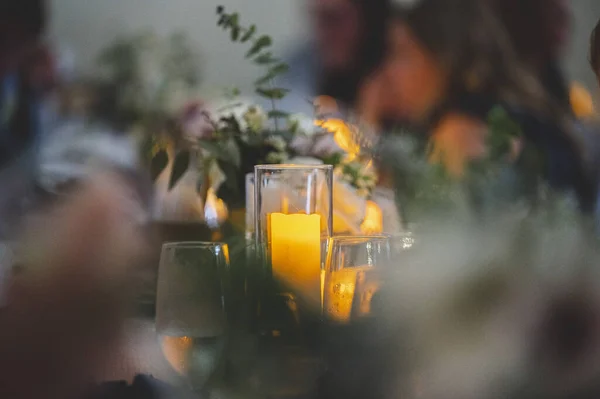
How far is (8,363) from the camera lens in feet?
2.33

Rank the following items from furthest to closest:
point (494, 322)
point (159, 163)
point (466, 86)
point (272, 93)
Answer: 1. point (466, 86)
2. point (272, 93)
3. point (159, 163)
4. point (494, 322)

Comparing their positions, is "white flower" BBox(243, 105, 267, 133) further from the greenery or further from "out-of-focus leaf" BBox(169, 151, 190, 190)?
the greenery

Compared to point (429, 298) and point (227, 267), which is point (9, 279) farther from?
point (429, 298)

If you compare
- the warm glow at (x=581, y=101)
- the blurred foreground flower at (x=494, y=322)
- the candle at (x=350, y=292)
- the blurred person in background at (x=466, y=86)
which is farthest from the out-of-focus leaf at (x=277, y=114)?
the warm glow at (x=581, y=101)

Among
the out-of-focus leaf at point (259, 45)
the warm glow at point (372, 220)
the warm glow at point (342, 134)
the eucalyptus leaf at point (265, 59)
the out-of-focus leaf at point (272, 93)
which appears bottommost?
the warm glow at point (372, 220)

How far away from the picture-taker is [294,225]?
2.63 feet

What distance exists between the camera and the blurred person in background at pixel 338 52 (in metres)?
1.18

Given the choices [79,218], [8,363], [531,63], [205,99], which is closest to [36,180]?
[79,218]

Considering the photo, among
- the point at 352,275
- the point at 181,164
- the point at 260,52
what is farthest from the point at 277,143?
the point at 352,275

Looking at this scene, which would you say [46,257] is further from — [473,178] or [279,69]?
[473,178]

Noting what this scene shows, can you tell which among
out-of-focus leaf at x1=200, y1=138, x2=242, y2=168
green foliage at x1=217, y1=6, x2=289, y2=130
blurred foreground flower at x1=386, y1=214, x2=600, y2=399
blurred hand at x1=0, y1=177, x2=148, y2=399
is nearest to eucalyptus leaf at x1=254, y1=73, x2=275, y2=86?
green foliage at x1=217, y1=6, x2=289, y2=130

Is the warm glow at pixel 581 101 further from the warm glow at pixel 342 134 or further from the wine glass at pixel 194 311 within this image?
the wine glass at pixel 194 311

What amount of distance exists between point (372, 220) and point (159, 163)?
36 cm

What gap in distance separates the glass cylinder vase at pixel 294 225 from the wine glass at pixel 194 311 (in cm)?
9
